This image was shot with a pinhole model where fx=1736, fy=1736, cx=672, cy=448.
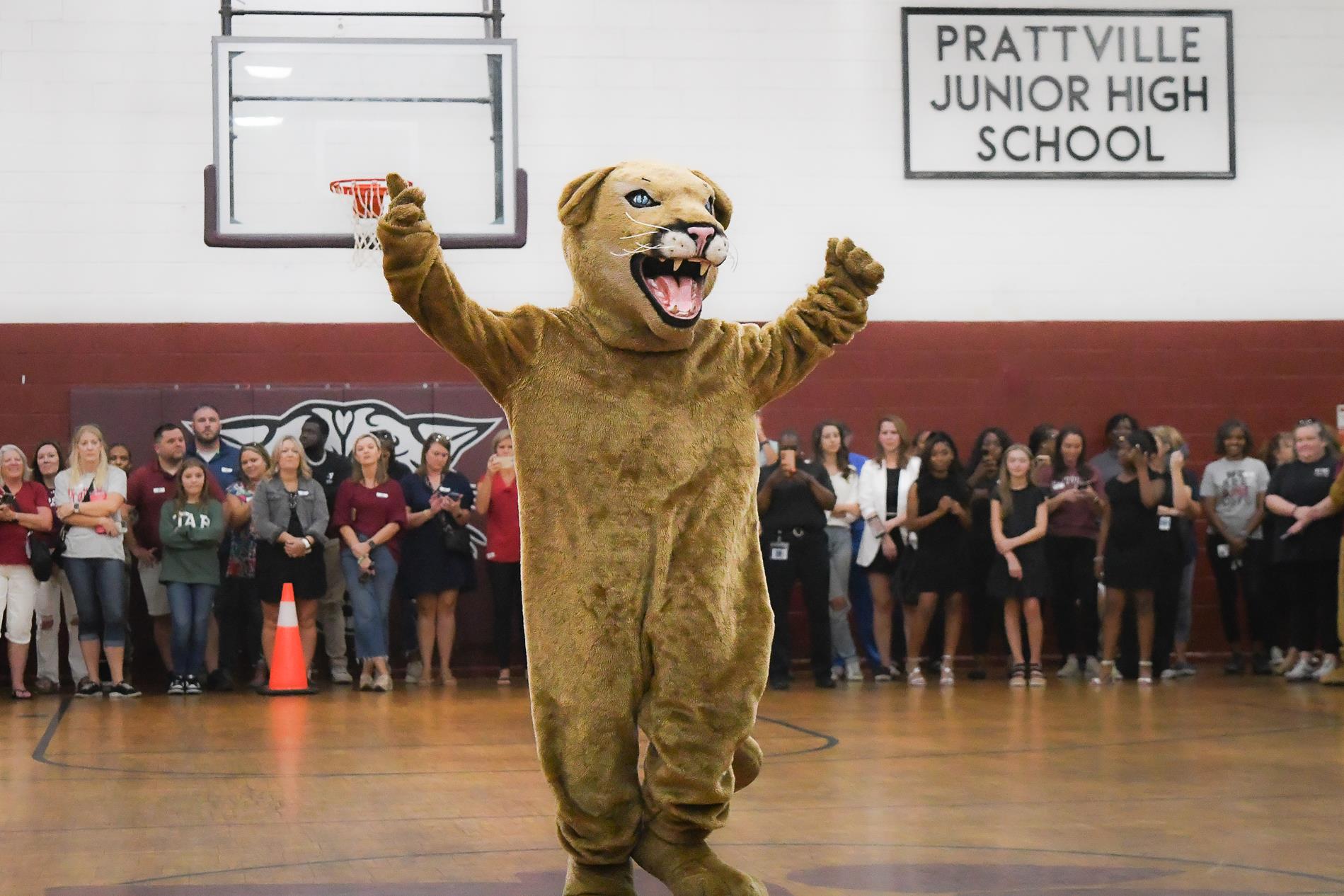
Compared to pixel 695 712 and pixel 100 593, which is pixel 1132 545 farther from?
pixel 695 712

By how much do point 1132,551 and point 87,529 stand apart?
6.54 m

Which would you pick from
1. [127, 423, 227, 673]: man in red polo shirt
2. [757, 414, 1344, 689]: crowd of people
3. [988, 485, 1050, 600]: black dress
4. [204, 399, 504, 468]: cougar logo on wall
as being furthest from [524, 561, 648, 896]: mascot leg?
[204, 399, 504, 468]: cougar logo on wall

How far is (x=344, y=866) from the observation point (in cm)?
520

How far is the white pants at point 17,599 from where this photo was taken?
10.7 metres

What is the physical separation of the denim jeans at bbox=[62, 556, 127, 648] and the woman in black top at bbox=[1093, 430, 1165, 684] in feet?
20.3

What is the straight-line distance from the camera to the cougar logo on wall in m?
12.2

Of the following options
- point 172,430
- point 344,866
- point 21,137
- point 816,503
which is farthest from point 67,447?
point 344,866

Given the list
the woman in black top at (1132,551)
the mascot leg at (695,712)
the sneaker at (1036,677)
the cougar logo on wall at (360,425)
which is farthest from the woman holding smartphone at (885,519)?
the mascot leg at (695,712)

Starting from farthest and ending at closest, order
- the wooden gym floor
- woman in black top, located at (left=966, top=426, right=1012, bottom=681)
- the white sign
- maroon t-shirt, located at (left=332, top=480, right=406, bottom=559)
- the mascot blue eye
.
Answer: the white sign < woman in black top, located at (left=966, top=426, right=1012, bottom=681) < maroon t-shirt, located at (left=332, top=480, right=406, bottom=559) < the wooden gym floor < the mascot blue eye

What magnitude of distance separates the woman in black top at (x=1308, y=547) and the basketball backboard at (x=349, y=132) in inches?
203

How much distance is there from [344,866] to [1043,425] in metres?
7.99

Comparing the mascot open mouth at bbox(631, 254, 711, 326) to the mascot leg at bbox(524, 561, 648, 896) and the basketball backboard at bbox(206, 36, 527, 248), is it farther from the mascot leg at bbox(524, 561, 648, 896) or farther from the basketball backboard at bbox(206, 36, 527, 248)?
the basketball backboard at bbox(206, 36, 527, 248)

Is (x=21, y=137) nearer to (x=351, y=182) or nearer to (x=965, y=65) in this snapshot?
(x=351, y=182)

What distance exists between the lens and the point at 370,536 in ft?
37.3
